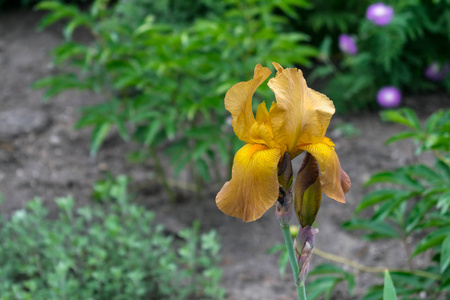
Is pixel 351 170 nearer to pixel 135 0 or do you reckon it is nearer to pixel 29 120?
pixel 135 0

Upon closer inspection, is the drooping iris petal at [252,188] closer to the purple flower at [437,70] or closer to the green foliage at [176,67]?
the green foliage at [176,67]

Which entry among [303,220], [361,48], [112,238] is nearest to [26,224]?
[112,238]

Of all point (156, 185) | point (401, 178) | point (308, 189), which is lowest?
point (156, 185)

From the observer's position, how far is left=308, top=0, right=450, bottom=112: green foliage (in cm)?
368

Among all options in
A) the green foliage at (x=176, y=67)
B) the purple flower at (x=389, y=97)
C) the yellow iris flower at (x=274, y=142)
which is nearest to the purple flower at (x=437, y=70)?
the purple flower at (x=389, y=97)

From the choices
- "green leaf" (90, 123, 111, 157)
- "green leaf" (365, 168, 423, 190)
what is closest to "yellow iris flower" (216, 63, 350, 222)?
"green leaf" (365, 168, 423, 190)

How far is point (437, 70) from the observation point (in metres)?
3.91

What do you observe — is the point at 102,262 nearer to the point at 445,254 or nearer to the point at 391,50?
the point at 445,254

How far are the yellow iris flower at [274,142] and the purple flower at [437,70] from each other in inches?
133

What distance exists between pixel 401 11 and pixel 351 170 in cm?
142

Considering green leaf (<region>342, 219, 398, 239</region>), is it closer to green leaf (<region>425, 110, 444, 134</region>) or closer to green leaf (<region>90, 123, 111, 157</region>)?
green leaf (<region>425, 110, 444, 134</region>)

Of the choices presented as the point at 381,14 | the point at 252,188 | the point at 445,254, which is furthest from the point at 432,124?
the point at 381,14

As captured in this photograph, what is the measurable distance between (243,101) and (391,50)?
3.06 metres

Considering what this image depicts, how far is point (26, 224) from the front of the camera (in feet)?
7.45
